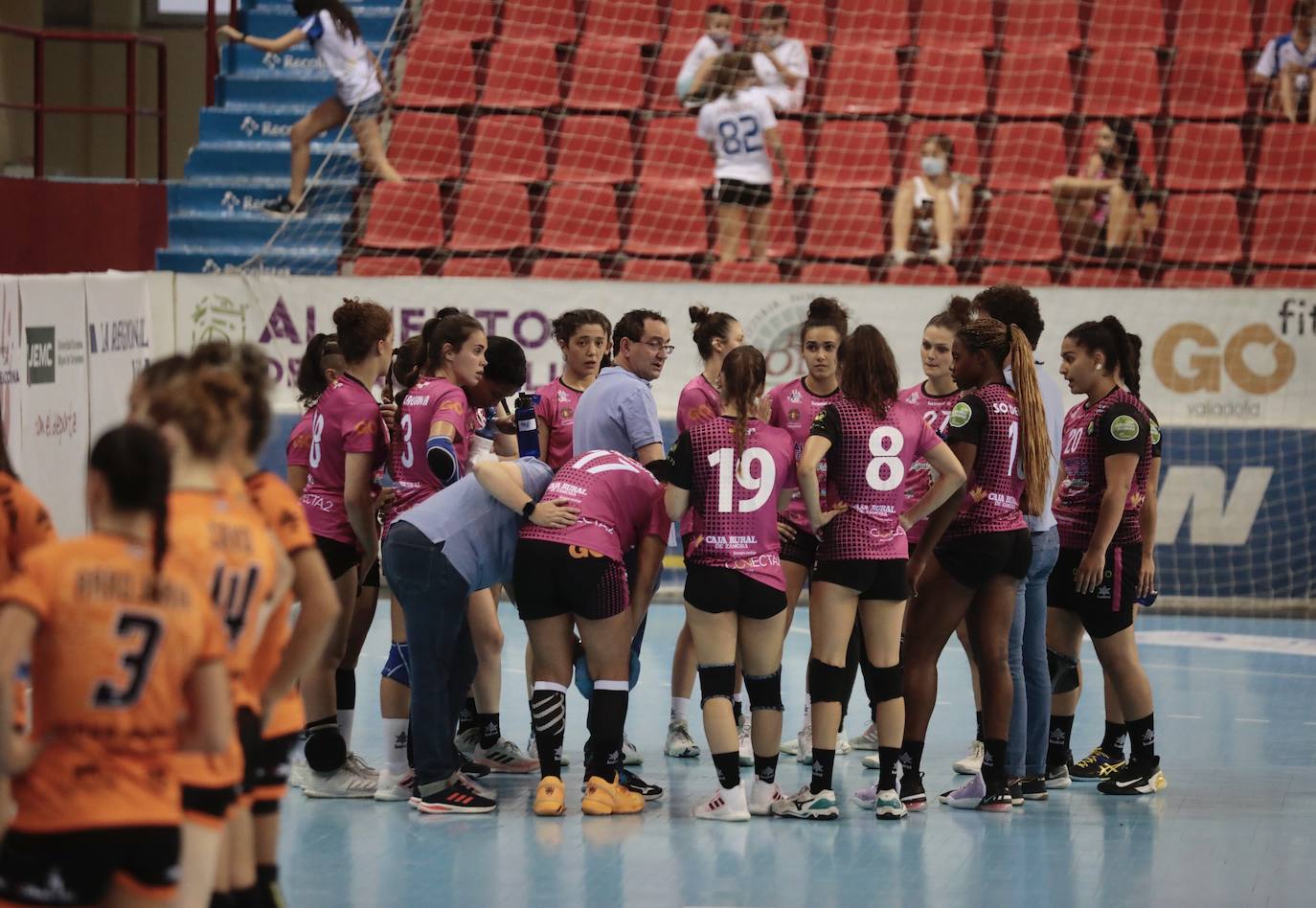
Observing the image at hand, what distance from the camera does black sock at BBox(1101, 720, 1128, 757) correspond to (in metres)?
7.42

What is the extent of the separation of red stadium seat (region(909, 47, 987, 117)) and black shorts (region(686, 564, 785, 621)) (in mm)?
8470

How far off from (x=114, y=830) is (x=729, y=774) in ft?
11.3

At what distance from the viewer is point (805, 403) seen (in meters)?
7.03

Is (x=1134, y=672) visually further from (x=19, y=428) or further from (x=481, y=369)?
(x=19, y=428)

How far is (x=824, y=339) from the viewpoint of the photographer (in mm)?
6695

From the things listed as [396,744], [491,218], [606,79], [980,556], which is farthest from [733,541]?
[606,79]

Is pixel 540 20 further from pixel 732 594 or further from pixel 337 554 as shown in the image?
pixel 732 594

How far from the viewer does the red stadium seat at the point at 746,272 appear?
12.5 meters

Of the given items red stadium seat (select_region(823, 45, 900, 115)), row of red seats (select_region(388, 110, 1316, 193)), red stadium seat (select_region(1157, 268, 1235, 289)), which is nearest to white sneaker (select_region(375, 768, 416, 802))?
row of red seats (select_region(388, 110, 1316, 193))

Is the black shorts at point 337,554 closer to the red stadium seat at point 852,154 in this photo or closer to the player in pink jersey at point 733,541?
the player in pink jersey at point 733,541

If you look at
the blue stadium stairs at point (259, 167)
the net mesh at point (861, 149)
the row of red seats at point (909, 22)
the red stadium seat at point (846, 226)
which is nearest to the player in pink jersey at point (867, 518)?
the net mesh at point (861, 149)

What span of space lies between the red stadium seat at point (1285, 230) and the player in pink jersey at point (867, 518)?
7.60 meters

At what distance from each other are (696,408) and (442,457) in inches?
49.6

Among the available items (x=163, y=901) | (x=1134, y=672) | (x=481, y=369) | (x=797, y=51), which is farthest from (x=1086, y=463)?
(x=797, y=51)
